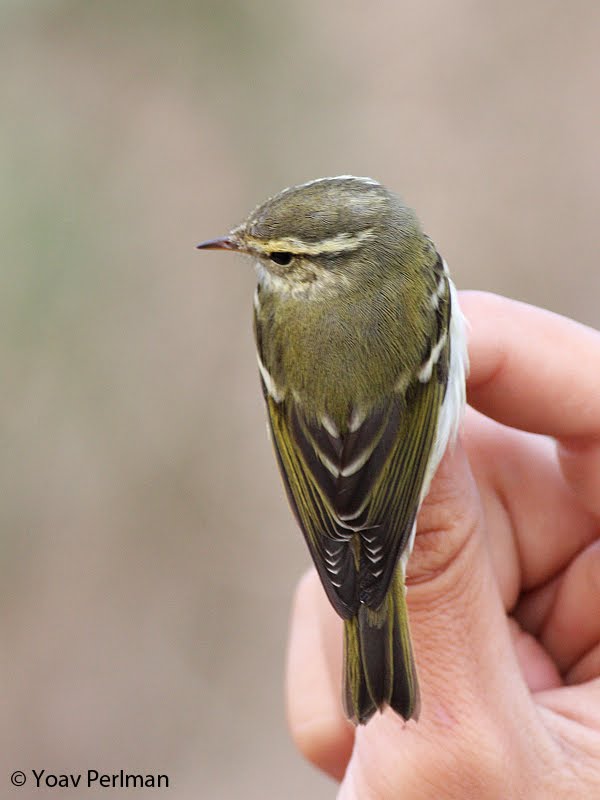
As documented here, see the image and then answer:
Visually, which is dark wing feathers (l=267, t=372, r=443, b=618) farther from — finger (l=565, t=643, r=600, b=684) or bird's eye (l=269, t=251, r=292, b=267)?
finger (l=565, t=643, r=600, b=684)

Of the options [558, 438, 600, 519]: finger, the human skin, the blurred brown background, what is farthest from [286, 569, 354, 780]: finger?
the blurred brown background

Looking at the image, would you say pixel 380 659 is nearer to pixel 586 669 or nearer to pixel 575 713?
pixel 575 713

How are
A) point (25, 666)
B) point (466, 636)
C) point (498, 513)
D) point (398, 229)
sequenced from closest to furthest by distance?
1. point (466, 636)
2. point (398, 229)
3. point (498, 513)
4. point (25, 666)

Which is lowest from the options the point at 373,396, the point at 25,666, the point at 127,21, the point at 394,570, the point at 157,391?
the point at 25,666

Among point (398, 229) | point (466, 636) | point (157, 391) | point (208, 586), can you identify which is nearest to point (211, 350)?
point (157, 391)

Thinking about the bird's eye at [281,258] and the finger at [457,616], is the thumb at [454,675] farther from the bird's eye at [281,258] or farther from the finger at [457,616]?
the bird's eye at [281,258]

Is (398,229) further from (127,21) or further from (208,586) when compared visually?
(127,21)

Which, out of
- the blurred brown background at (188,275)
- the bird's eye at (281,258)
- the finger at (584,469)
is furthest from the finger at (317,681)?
the blurred brown background at (188,275)
